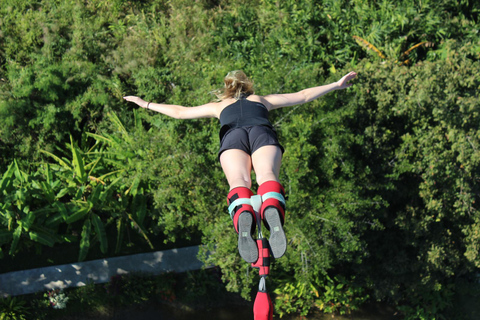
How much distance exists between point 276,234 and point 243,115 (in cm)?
138

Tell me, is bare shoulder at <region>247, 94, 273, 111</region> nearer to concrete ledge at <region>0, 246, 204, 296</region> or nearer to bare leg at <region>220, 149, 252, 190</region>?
bare leg at <region>220, 149, 252, 190</region>

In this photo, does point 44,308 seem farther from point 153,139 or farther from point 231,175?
point 231,175

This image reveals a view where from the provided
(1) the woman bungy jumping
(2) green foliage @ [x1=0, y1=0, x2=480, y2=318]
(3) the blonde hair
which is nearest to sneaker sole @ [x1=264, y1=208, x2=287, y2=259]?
(1) the woman bungy jumping

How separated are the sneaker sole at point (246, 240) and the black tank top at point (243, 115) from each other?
3.47ft

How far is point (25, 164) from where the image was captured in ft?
28.6

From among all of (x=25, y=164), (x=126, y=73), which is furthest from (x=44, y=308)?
(x=126, y=73)

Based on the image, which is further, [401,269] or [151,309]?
[151,309]

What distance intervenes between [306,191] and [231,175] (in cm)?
242

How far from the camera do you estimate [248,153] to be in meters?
4.35

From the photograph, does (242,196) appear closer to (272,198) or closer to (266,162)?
(272,198)

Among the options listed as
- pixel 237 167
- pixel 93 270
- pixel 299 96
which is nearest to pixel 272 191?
pixel 237 167

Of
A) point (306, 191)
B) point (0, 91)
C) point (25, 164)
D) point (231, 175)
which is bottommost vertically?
point (231, 175)

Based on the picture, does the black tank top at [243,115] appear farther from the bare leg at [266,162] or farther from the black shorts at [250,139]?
the bare leg at [266,162]

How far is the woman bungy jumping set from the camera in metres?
3.67
